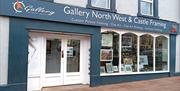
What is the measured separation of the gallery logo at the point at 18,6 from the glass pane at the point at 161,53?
7.37 metres

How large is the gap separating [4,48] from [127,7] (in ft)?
19.2

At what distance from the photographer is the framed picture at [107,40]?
11.8m

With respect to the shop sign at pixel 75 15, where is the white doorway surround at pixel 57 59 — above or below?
below

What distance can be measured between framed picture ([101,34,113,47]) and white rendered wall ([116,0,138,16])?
3.76 ft

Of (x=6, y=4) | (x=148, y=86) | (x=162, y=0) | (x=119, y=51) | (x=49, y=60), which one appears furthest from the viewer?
(x=162, y=0)

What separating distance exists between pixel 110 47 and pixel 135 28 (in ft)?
5.04

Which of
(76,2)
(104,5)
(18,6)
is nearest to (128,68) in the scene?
(104,5)

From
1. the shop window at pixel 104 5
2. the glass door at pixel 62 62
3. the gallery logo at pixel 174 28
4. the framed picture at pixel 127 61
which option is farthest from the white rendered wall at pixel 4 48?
the gallery logo at pixel 174 28

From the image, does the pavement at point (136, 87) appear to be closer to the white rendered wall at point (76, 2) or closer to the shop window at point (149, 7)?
the white rendered wall at point (76, 2)

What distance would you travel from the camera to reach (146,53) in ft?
44.6

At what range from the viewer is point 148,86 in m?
11.6

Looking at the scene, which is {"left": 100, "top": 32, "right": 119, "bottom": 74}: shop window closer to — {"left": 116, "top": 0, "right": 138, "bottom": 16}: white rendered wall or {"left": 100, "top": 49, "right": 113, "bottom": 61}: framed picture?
{"left": 100, "top": 49, "right": 113, "bottom": 61}: framed picture

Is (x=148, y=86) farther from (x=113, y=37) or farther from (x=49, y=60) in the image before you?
(x=49, y=60)

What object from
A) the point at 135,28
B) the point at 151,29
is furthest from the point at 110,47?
the point at 151,29
